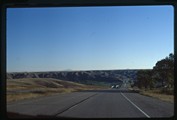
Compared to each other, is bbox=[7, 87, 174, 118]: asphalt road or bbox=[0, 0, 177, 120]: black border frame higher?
bbox=[0, 0, 177, 120]: black border frame

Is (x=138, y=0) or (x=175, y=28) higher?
(x=138, y=0)

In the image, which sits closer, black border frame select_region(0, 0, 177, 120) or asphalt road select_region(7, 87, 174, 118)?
black border frame select_region(0, 0, 177, 120)

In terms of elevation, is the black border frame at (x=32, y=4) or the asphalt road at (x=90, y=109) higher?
the black border frame at (x=32, y=4)

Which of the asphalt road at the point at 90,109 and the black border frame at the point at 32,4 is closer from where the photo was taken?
the black border frame at the point at 32,4

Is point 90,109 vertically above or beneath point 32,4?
beneath

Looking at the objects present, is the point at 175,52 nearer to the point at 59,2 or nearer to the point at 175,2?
the point at 175,2

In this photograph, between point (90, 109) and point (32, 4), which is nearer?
point (32, 4)

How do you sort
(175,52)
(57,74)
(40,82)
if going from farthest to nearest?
1. (40,82)
2. (57,74)
3. (175,52)

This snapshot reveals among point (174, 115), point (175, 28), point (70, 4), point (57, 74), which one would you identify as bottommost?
point (174, 115)

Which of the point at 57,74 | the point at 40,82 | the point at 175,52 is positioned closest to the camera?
the point at 175,52

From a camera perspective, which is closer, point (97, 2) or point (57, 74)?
point (97, 2)
